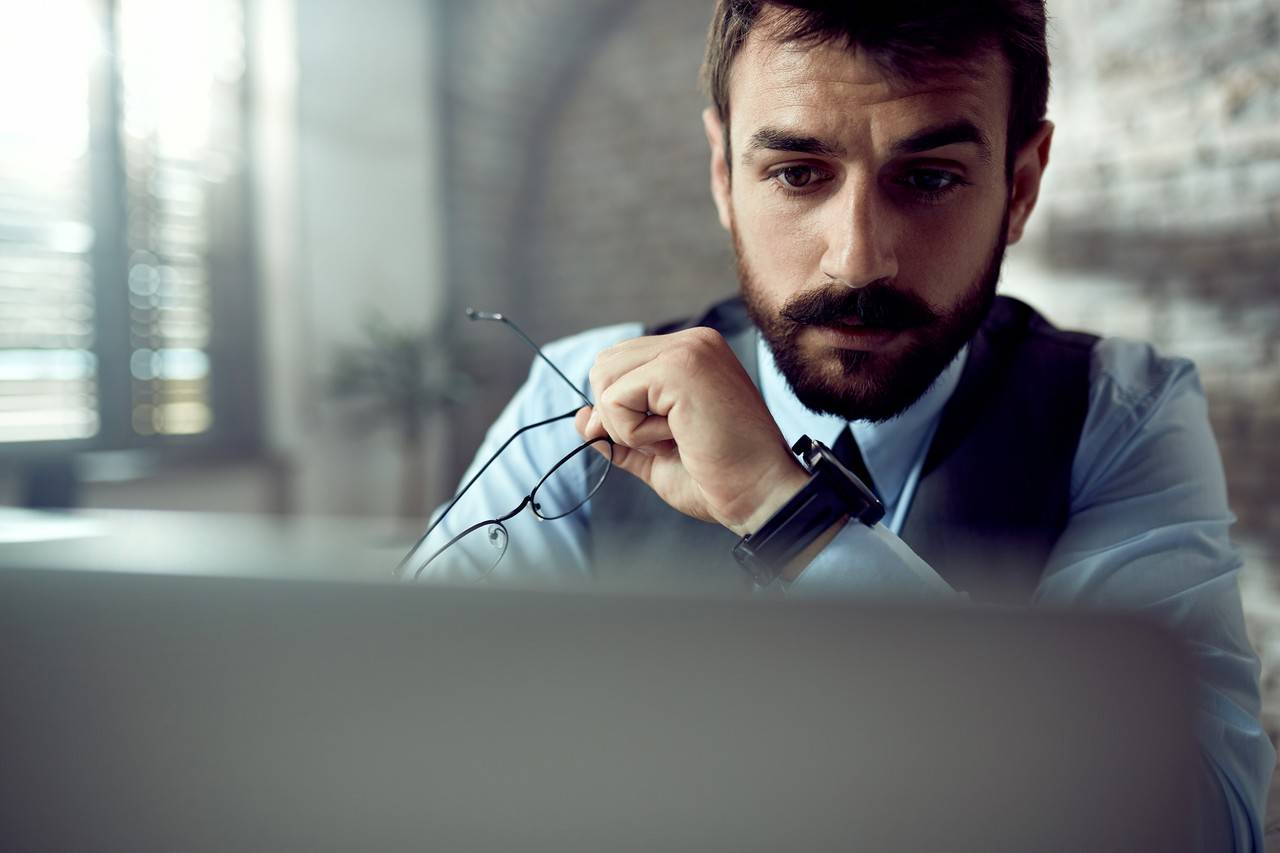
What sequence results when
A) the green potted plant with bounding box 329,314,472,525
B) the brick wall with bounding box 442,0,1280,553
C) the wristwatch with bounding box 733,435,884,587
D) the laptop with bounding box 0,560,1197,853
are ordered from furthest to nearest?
the green potted plant with bounding box 329,314,472,525
the brick wall with bounding box 442,0,1280,553
the wristwatch with bounding box 733,435,884,587
the laptop with bounding box 0,560,1197,853

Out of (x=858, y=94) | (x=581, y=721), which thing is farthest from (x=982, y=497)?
(x=581, y=721)

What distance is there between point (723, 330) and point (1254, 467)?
1.69 meters

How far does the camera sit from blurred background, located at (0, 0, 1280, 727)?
225cm

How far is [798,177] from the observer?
0.93m

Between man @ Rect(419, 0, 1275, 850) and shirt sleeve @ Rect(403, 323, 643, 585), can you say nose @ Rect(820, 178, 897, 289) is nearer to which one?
man @ Rect(419, 0, 1275, 850)

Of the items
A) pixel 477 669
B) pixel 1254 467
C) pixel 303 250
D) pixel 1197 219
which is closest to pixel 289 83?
pixel 303 250

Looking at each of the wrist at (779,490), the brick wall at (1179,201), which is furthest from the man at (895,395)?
the brick wall at (1179,201)

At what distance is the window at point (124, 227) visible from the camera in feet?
10.6

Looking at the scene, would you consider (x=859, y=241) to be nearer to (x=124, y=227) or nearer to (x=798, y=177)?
(x=798, y=177)

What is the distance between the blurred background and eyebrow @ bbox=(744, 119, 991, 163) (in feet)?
4.69

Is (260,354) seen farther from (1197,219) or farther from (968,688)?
(968,688)

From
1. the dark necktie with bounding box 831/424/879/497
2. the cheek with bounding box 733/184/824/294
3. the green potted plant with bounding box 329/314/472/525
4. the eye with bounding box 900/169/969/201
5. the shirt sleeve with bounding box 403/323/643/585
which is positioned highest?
the eye with bounding box 900/169/969/201

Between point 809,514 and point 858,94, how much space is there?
0.43 meters

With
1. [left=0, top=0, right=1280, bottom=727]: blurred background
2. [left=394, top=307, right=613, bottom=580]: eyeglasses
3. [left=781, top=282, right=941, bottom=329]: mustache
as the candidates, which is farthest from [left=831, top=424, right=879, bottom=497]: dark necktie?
[left=0, top=0, right=1280, bottom=727]: blurred background
